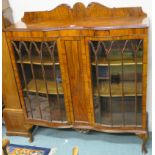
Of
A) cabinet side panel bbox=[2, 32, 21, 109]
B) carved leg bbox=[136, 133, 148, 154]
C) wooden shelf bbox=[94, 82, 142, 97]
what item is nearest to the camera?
wooden shelf bbox=[94, 82, 142, 97]

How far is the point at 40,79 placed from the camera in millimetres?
2078

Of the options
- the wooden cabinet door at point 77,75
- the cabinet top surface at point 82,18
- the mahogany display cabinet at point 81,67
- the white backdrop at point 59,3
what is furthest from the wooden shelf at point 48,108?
the white backdrop at point 59,3

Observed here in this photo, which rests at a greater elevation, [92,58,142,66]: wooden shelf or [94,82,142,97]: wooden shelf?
[92,58,142,66]: wooden shelf

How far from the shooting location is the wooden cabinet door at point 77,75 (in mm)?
1829

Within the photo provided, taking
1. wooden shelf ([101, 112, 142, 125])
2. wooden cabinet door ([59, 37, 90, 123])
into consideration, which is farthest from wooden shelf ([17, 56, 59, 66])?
wooden shelf ([101, 112, 142, 125])

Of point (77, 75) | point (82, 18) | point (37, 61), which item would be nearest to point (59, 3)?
point (82, 18)

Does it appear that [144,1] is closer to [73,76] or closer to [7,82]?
[73,76]

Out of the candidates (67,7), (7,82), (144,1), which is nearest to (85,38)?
(67,7)

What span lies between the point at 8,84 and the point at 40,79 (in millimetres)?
345

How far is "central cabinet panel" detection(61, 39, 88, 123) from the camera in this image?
184 cm

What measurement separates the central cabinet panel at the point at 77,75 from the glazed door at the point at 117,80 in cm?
8

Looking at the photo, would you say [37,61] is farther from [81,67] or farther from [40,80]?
[81,67]

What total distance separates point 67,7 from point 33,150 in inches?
48.7

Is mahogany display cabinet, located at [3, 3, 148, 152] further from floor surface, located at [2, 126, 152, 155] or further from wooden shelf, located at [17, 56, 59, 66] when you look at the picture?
floor surface, located at [2, 126, 152, 155]
